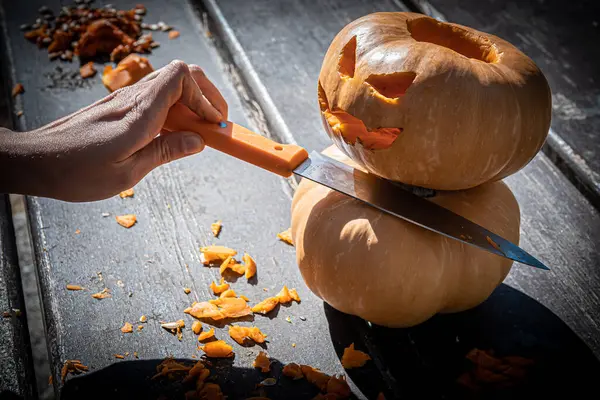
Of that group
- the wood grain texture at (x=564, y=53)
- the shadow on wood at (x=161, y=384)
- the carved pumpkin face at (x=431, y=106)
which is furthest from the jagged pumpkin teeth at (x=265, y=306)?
the wood grain texture at (x=564, y=53)

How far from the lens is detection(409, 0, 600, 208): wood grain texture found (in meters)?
1.50

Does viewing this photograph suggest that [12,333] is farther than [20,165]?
Yes

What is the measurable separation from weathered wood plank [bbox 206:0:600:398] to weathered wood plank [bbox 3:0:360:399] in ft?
0.39

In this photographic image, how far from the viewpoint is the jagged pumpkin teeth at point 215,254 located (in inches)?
49.6

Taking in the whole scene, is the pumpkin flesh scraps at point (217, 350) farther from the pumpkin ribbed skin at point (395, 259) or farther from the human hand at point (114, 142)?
the human hand at point (114, 142)

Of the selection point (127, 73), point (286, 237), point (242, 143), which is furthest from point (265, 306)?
point (127, 73)

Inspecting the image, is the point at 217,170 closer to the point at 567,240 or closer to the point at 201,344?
the point at 201,344

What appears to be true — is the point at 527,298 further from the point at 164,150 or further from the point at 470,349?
the point at 164,150

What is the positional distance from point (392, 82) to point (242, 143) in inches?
10.9

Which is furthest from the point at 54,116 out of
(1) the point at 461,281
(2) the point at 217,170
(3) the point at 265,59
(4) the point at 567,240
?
(4) the point at 567,240

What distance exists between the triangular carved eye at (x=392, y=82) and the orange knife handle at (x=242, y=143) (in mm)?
182

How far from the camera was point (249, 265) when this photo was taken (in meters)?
1.24

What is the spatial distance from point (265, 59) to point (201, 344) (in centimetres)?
96

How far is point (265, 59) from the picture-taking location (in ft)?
5.94
